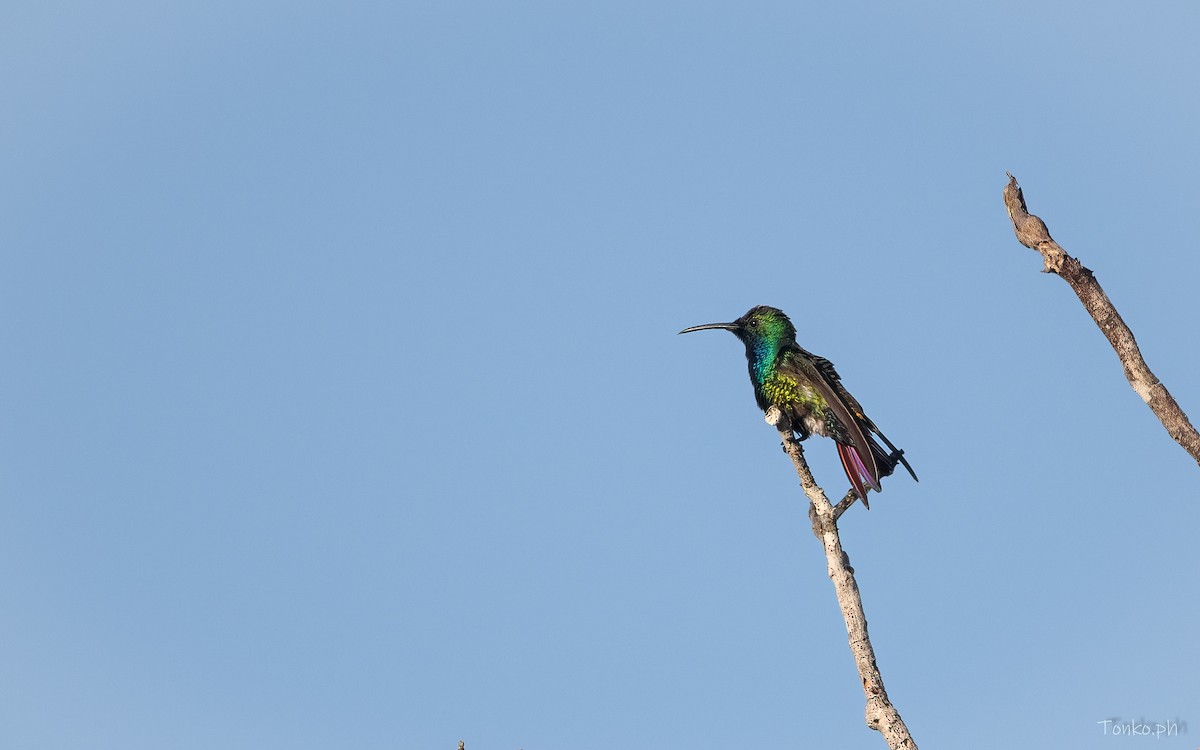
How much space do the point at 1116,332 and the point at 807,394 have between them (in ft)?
19.0

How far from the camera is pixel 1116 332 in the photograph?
25.6ft

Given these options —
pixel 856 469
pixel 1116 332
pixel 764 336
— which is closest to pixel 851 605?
pixel 1116 332

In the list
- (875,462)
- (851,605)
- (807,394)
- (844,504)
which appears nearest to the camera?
(851,605)

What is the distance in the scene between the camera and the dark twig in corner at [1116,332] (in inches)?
302

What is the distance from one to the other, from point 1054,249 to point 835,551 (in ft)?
8.99

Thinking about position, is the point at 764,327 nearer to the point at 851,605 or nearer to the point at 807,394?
the point at 807,394

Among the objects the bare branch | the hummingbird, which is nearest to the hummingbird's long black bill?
the hummingbird

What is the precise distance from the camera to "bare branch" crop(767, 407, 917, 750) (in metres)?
8.17

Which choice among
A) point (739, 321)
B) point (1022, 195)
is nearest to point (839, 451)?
point (739, 321)

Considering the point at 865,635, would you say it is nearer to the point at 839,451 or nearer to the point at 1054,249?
the point at 1054,249

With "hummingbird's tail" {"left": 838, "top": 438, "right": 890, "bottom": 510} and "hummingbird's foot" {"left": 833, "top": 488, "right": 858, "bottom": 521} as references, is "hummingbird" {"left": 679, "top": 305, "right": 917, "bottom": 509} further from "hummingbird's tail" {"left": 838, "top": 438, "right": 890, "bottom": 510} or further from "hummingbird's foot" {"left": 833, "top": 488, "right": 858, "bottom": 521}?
"hummingbird's foot" {"left": 833, "top": 488, "right": 858, "bottom": 521}

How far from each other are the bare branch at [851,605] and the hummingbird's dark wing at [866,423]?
1.97m

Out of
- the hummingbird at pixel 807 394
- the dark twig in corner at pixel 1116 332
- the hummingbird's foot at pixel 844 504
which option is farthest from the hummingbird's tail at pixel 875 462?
the dark twig in corner at pixel 1116 332

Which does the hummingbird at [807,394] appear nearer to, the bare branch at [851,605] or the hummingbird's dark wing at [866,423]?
the hummingbird's dark wing at [866,423]
